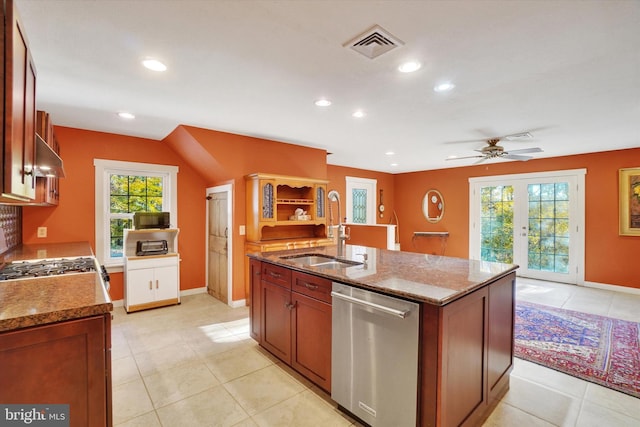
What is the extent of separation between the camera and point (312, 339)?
2.21 metres

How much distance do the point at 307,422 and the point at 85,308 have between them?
147 cm

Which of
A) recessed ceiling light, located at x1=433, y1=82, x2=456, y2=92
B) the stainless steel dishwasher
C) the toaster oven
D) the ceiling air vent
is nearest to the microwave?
the toaster oven

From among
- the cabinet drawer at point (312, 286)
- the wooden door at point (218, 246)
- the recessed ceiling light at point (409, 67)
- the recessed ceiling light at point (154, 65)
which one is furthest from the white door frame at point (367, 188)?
the recessed ceiling light at point (154, 65)

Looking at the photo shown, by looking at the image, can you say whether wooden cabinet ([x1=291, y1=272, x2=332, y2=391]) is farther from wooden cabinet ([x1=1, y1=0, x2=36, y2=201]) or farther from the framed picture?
the framed picture

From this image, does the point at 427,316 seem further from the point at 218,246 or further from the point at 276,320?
the point at 218,246

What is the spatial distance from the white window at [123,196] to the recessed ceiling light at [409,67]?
145 inches

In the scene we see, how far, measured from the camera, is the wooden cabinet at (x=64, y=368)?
45.6 inches

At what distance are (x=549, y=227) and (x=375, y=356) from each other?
560 centimetres

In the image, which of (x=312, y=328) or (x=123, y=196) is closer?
(x=312, y=328)

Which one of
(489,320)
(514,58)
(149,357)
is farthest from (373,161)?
(149,357)

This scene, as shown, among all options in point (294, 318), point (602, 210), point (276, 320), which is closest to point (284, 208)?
point (276, 320)

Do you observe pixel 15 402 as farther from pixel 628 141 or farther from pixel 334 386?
pixel 628 141

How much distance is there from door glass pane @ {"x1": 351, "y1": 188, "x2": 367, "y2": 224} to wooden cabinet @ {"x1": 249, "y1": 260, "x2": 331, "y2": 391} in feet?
15.2

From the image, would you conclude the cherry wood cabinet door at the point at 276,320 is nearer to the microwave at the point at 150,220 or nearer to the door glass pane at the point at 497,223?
the microwave at the point at 150,220
